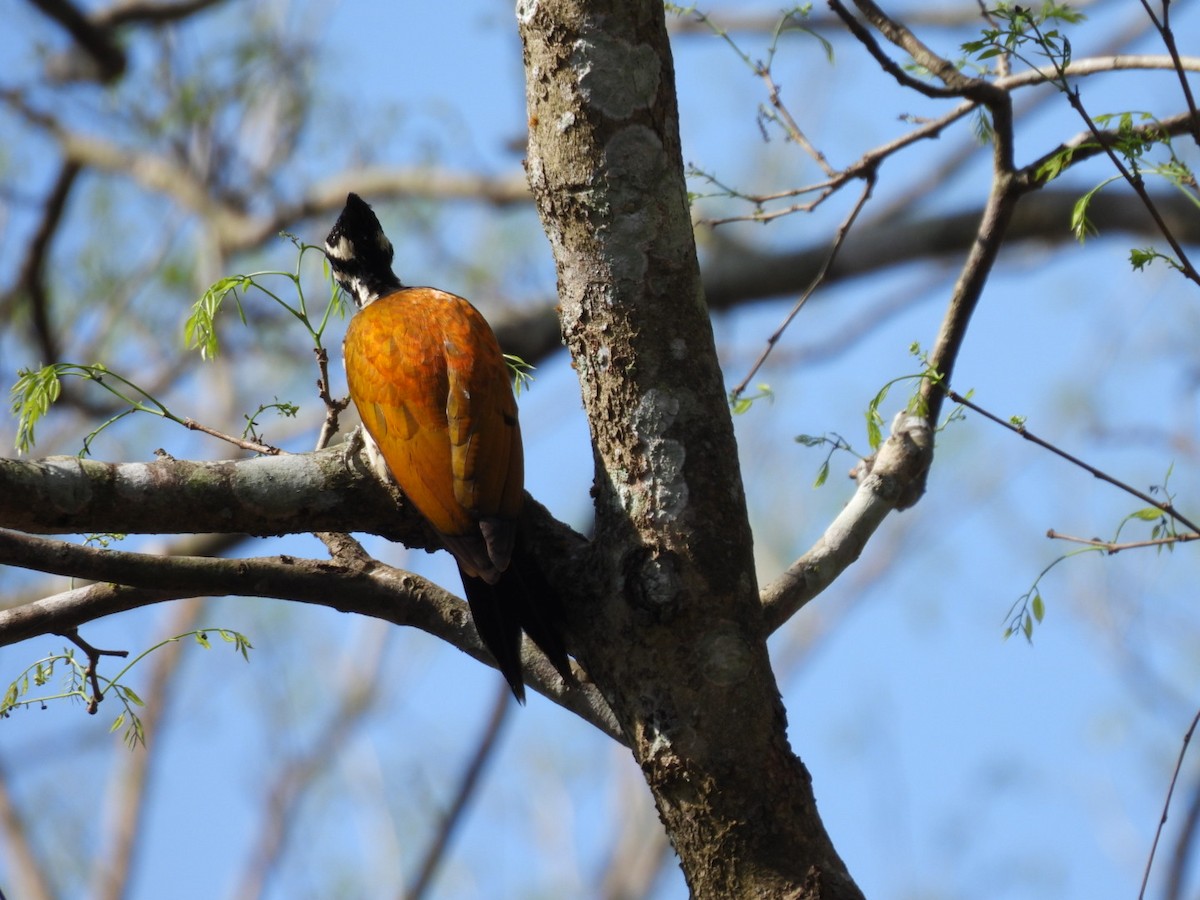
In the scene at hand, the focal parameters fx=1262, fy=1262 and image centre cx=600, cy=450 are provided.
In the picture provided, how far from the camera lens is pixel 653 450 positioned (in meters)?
2.60

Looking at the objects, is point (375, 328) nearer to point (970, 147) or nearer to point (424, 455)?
point (424, 455)

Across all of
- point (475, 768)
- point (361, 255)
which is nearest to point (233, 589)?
point (361, 255)

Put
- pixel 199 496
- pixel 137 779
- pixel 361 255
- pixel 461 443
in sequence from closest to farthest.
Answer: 1. pixel 199 496
2. pixel 461 443
3. pixel 361 255
4. pixel 137 779

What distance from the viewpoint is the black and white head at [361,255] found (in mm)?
4457

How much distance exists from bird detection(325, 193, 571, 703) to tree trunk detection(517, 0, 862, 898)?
179 millimetres

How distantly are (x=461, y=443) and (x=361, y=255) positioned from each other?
5.57 feet

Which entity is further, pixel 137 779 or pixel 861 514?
pixel 137 779

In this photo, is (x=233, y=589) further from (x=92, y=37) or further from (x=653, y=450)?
(x=92, y=37)

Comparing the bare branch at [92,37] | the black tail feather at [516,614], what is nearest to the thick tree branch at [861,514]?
the black tail feather at [516,614]

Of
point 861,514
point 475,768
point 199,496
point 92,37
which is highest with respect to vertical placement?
point 92,37

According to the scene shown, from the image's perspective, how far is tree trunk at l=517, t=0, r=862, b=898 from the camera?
8.13 ft

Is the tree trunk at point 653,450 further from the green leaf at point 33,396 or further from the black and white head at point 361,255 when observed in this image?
the black and white head at point 361,255

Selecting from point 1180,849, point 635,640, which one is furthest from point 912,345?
point 1180,849

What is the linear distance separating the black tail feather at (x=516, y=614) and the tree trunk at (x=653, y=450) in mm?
80
